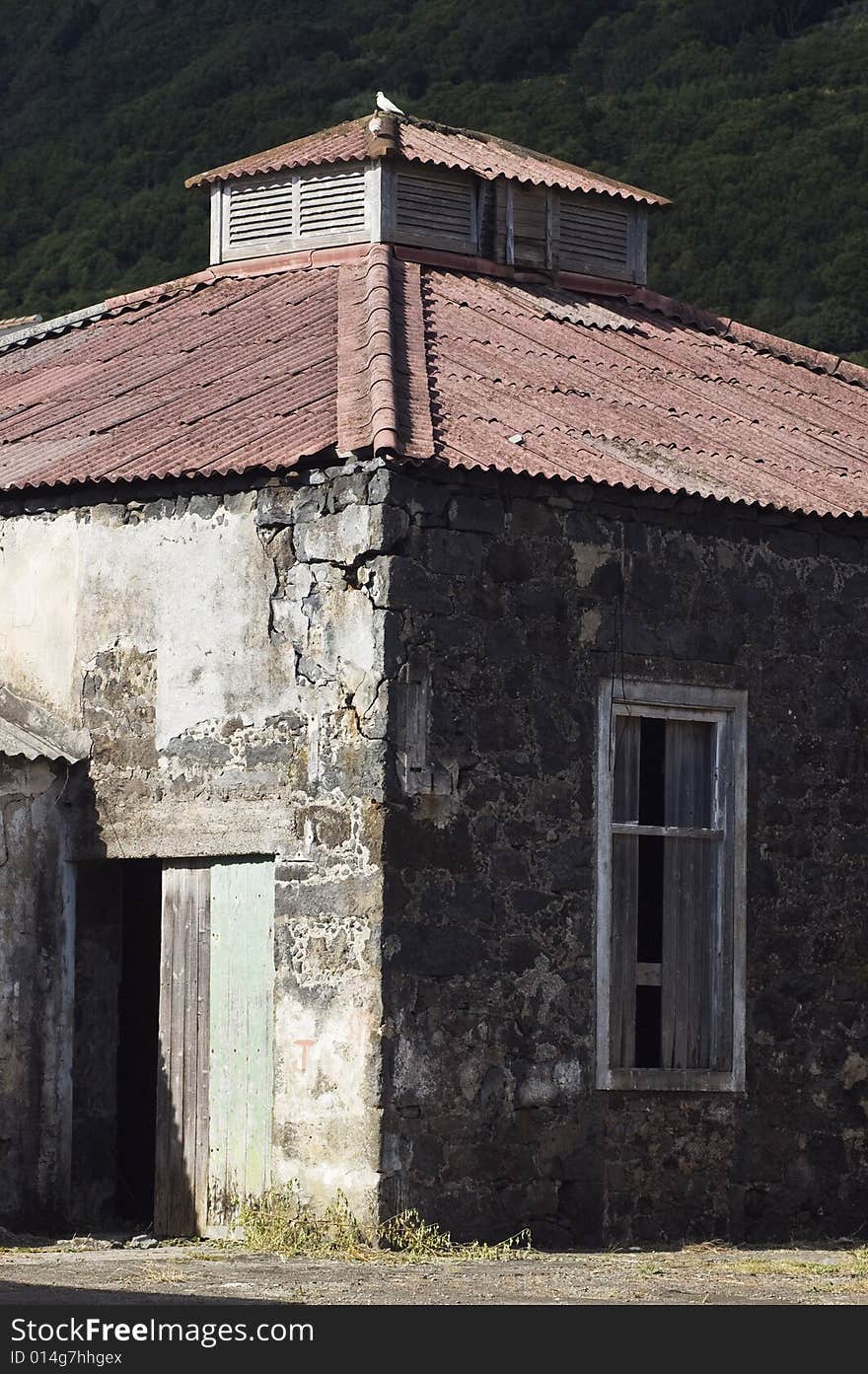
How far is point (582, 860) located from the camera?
43.5 ft

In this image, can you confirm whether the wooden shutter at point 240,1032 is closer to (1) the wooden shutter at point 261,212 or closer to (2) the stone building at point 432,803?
(2) the stone building at point 432,803

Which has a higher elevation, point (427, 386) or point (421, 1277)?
point (427, 386)

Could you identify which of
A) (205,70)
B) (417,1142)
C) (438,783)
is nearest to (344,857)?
(438,783)

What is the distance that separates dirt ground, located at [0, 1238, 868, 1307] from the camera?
1051 cm

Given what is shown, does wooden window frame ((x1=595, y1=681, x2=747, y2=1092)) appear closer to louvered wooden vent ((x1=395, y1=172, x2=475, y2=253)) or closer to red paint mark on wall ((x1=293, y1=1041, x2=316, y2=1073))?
red paint mark on wall ((x1=293, y1=1041, x2=316, y2=1073))

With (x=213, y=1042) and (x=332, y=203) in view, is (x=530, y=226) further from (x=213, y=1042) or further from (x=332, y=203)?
(x=213, y=1042)

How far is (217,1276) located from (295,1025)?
1.83m

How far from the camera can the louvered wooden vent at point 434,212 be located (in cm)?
1650

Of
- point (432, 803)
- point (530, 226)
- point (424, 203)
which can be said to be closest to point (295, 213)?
point (424, 203)

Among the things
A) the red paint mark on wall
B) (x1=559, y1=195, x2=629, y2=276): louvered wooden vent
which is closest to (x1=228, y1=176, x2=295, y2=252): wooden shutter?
(x1=559, y1=195, x2=629, y2=276): louvered wooden vent

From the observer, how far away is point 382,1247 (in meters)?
12.3

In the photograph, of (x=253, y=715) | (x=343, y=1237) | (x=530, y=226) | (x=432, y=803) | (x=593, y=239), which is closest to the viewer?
(x=343, y=1237)

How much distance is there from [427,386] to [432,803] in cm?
254

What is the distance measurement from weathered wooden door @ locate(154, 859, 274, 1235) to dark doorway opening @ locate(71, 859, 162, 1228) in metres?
0.50
